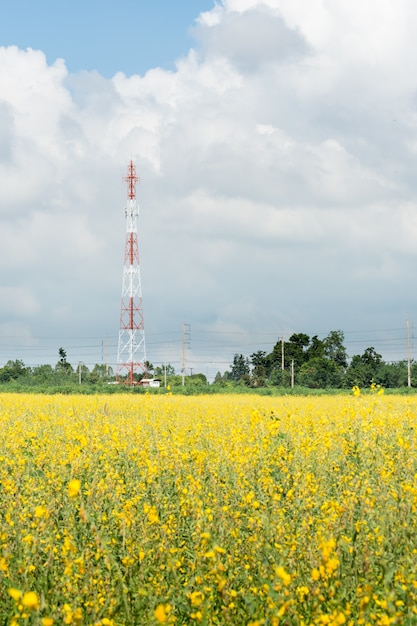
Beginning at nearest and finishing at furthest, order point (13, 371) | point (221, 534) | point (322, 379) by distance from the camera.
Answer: point (221, 534) → point (322, 379) → point (13, 371)

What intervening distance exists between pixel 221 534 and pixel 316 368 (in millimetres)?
73118

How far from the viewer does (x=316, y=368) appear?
76.8m

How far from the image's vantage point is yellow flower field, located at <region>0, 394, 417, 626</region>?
13.1ft

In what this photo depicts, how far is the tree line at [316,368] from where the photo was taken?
208 feet

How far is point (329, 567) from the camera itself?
3457 mm

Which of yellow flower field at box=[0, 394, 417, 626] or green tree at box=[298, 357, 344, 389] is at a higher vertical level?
green tree at box=[298, 357, 344, 389]

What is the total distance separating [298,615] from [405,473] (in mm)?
3198

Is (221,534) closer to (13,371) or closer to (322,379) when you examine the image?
(322,379)

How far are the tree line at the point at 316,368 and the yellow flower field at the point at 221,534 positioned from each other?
41408 mm

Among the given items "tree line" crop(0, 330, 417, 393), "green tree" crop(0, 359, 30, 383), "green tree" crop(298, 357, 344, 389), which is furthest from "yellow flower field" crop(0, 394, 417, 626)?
"green tree" crop(0, 359, 30, 383)

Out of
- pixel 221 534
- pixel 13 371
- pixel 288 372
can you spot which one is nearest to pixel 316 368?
pixel 288 372

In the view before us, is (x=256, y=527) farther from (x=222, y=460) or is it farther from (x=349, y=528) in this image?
(x=222, y=460)

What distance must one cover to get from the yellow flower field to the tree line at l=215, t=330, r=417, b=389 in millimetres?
41408

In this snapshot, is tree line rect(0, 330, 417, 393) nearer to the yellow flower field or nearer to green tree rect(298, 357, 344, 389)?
green tree rect(298, 357, 344, 389)
